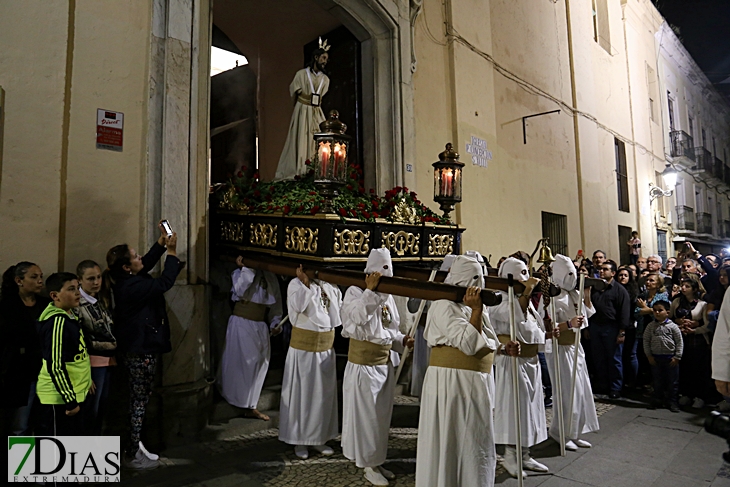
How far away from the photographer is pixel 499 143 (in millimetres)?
9883

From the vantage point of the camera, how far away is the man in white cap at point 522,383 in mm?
4355

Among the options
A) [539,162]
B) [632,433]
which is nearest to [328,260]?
[632,433]

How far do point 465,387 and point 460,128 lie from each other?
19.7 feet

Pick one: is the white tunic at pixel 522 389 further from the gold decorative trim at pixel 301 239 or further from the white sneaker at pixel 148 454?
the white sneaker at pixel 148 454

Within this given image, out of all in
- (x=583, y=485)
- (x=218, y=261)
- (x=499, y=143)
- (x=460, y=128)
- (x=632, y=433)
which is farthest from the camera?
(x=499, y=143)

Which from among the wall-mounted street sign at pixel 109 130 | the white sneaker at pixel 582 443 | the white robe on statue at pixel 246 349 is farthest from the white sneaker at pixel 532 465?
the wall-mounted street sign at pixel 109 130

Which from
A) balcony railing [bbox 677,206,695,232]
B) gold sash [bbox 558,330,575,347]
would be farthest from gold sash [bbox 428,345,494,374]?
balcony railing [bbox 677,206,695,232]

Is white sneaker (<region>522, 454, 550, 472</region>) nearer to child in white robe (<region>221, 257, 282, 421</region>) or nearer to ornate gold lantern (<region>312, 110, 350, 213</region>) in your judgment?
child in white robe (<region>221, 257, 282, 421</region>)

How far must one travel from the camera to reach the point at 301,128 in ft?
21.2

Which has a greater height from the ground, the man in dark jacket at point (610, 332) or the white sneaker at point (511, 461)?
the man in dark jacket at point (610, 332)

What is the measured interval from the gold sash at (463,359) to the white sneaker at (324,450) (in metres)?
1.78

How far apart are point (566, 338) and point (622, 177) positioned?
40.5ft

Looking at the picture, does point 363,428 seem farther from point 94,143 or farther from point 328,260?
point 94,143

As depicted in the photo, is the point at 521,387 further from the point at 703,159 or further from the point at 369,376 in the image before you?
the point at 703,159
